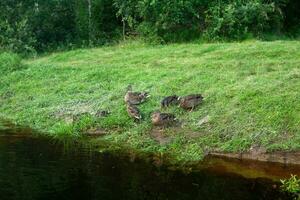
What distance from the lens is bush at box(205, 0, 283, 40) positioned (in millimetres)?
20422

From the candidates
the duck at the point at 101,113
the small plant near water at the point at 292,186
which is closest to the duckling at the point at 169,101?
the duck at the point at 101,113

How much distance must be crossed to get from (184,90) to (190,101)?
1143mm

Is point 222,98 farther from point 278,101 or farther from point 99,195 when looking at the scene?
point 99,195

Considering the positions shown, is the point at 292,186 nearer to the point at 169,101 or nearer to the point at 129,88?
the point at 169,101

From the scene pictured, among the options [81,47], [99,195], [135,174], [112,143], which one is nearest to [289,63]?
[112,143]

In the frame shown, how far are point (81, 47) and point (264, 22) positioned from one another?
290 inches

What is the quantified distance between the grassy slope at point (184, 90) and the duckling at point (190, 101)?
0.19 meters

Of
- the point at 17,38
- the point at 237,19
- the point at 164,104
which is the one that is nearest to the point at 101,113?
the point at 164,104

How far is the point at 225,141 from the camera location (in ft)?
37.5

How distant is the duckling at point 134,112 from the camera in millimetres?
12852

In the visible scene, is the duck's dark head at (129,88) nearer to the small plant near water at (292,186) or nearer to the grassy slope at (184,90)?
the grassy slope at (184,90)

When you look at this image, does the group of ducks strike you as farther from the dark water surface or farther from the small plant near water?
the small plant near water

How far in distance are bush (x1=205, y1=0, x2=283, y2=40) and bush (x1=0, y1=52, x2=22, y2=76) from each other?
6.84m

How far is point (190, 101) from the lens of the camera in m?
12.9
